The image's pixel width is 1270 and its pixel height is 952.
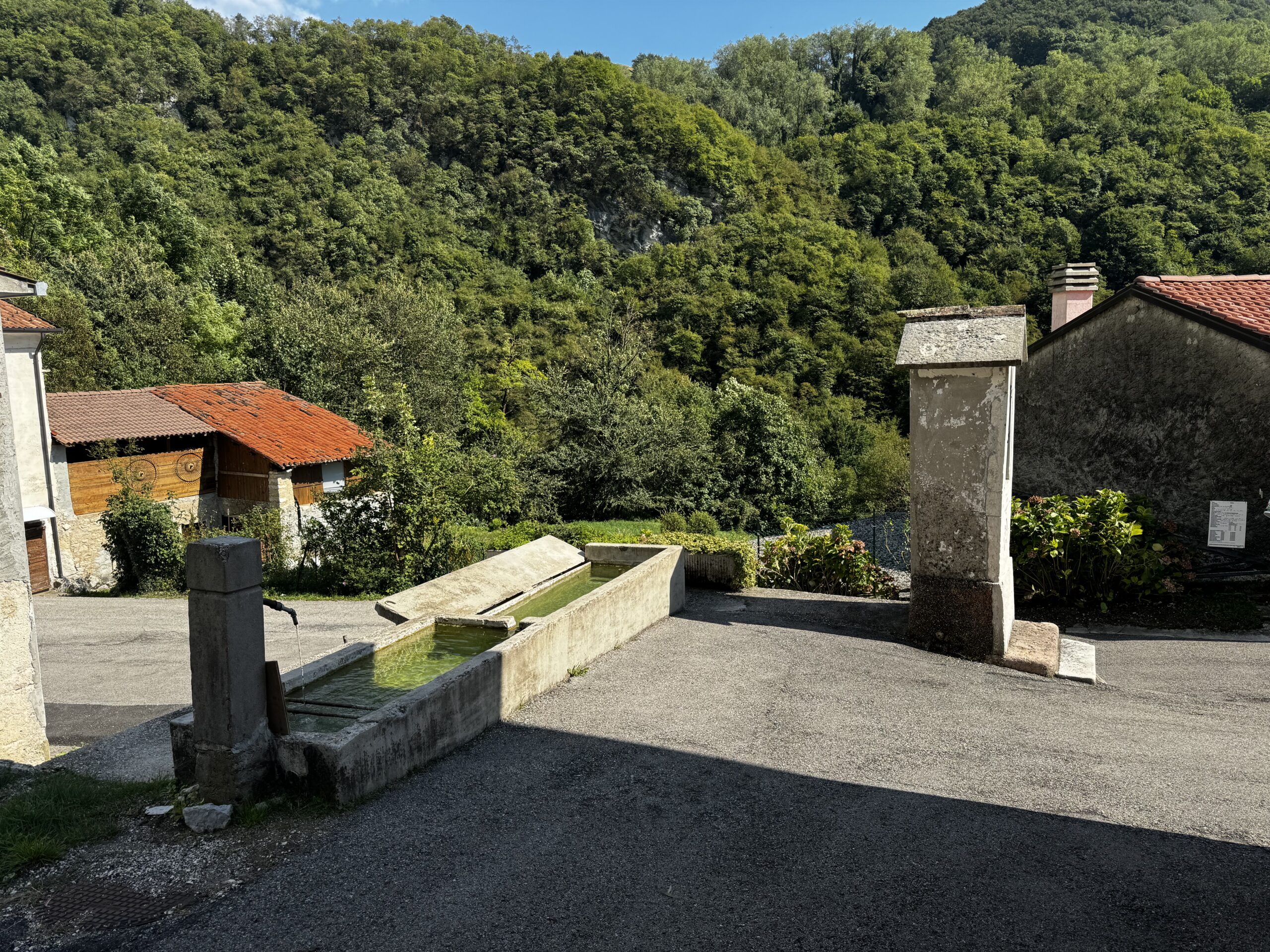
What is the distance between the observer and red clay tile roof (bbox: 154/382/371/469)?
21422 mm

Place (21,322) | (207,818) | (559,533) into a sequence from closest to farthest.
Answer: (207,818) < (21,322) < (559,533)

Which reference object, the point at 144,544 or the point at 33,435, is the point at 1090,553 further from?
the point at 33,435

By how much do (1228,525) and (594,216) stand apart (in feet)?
191

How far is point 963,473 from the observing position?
7539mm

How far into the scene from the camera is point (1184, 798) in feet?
15.6

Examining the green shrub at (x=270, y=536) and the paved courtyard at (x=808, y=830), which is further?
the green shrub at (x=270, y=536)

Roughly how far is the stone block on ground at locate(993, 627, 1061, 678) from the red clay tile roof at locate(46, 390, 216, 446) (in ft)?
65.2

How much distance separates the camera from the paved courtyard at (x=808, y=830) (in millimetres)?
3578

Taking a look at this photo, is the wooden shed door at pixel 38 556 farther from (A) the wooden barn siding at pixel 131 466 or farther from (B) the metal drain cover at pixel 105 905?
(B) the metal drain cover at pixel 105 905

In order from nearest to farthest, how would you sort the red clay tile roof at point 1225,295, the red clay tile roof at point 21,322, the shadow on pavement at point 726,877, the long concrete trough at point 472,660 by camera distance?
the shadow on pavement at point 726,877 → the long concrete trough at point 472,660 → the red clay tile roof at point 1225,295 → the red clay tile roof at point 21,322

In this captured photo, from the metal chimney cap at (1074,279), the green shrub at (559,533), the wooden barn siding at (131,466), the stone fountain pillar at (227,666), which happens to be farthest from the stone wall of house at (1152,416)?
Answer: the wooden barn siding at (131,466)

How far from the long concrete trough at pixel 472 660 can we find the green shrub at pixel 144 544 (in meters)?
11.7

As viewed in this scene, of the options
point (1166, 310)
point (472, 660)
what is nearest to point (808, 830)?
point (472, 660)

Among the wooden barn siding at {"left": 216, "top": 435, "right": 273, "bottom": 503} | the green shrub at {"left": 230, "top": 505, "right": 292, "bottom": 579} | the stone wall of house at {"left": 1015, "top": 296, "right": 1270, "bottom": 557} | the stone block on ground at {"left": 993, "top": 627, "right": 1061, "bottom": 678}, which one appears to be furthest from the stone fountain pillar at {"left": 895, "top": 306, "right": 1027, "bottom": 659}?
the wooden barn siding at {"left": 216, "top": 435, "right": 273, "bottom": 503}
